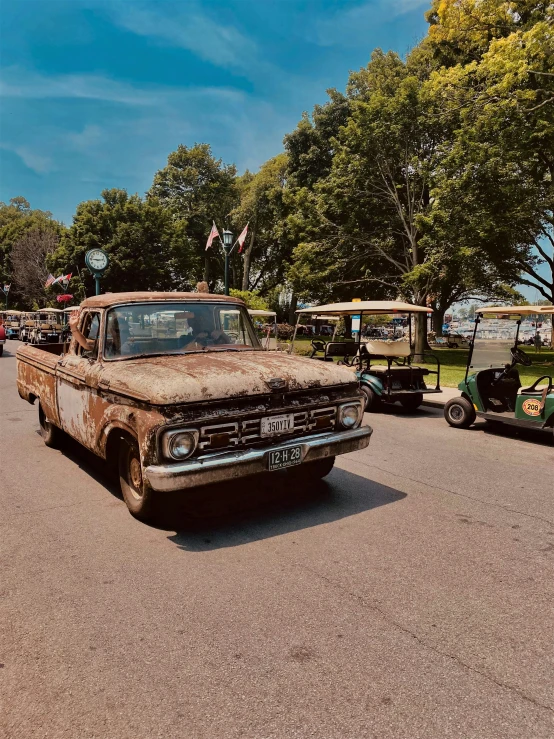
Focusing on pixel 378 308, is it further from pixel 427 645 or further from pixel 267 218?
pixel 267 218

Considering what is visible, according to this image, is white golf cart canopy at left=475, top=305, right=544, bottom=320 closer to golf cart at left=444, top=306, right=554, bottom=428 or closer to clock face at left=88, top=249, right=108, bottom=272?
golf cart at left=444, top=306, right=554, bottom=428

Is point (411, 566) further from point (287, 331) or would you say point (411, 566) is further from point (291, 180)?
point (287, 331)

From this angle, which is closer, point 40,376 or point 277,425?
point 277,425

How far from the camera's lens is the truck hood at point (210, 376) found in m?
3.99

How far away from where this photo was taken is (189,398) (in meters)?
Result: 3.92

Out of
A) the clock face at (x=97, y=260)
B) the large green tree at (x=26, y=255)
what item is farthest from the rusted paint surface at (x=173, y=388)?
the large green tree at (x=26, y=255)

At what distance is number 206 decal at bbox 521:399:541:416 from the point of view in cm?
766

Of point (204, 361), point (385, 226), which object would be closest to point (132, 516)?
point (204, 361)

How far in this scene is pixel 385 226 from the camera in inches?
1002

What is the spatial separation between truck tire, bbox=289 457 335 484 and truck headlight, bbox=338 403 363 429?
596mm

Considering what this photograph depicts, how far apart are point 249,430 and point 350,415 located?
1.15m

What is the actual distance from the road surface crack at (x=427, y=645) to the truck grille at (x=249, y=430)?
108 centimetres

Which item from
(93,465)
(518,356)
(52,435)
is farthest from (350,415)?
(518,356)

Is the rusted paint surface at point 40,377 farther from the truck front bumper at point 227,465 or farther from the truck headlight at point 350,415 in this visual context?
the truck headlight at point 350,415
